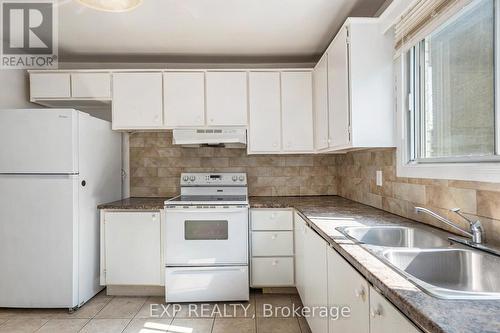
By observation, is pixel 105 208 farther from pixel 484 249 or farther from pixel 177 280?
pixel 484 249

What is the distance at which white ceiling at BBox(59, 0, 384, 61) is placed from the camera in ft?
7.11

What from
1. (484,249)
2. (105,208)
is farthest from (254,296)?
(484,249)

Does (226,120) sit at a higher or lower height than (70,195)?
higher

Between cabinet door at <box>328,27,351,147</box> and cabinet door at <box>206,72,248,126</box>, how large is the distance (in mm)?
884

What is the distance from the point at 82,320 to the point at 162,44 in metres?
2.44

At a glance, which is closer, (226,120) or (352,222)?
(352,222)

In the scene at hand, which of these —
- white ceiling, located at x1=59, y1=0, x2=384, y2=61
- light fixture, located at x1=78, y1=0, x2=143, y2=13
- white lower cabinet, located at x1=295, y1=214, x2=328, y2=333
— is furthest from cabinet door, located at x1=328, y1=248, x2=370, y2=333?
white ceiling, located at x1=59, y1=0, x2=384, y2=61

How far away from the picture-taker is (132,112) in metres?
2.89

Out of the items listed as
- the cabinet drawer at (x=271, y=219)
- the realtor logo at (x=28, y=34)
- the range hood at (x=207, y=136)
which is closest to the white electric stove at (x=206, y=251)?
the cabinet drawer at (x=271, y=219)

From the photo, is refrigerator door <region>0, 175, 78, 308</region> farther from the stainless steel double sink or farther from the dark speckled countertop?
the stainless steel double sink

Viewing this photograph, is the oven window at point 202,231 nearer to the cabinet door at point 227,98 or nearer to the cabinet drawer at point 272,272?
the cabinet drawer at point 272,272

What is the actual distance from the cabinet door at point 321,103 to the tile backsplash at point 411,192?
1.15 feet

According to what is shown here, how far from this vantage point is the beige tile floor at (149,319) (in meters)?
2.16

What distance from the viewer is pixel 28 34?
254 cm
